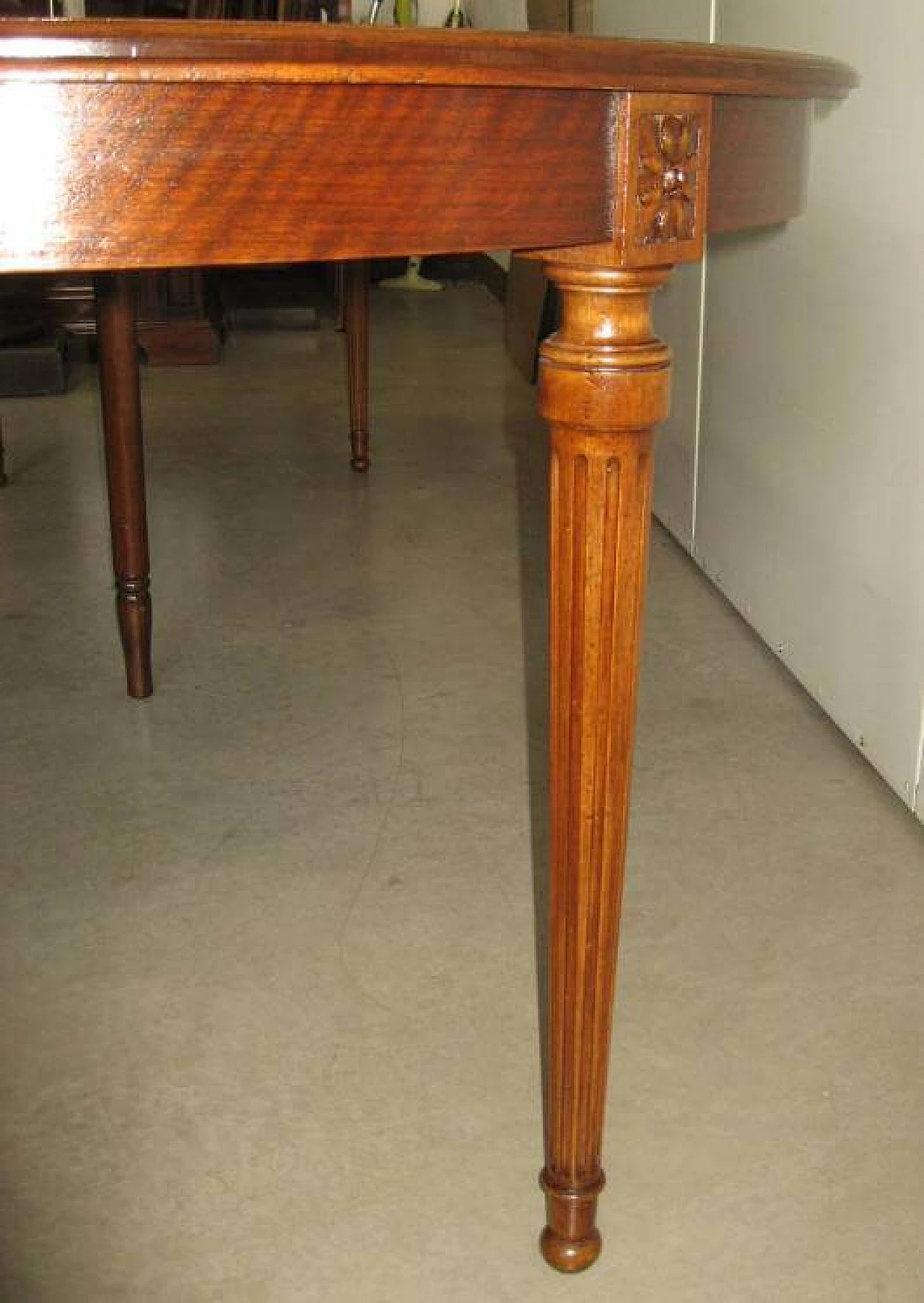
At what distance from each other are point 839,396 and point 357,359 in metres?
1.24

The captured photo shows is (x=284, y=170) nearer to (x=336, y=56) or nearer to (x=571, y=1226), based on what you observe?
(x=336, y=56)

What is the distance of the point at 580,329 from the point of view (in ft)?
2.34

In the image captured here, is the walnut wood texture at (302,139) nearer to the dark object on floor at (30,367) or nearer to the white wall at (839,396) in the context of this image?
the white wall at (839,396)

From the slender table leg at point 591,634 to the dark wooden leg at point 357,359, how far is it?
1847mm

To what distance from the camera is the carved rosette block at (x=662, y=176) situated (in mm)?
665

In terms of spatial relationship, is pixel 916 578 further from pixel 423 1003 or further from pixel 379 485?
pixel 379 485

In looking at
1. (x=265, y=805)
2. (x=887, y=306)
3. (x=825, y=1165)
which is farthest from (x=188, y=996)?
(x=887, y=306)

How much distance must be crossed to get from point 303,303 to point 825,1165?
12.8 feet

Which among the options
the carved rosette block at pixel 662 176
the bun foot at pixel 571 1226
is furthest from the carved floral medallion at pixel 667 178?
the bun foot at pixel 571 1226

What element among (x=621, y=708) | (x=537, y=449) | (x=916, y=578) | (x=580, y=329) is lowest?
(x=537, y=449)

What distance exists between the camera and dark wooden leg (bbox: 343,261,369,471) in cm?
261

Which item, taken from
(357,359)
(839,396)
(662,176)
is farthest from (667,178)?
(357,359)

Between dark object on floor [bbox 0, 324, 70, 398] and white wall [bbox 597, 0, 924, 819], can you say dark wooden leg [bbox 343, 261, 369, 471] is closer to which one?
white wall [bbox 597, 0, 924, 819]

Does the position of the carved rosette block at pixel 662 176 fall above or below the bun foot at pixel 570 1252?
above
